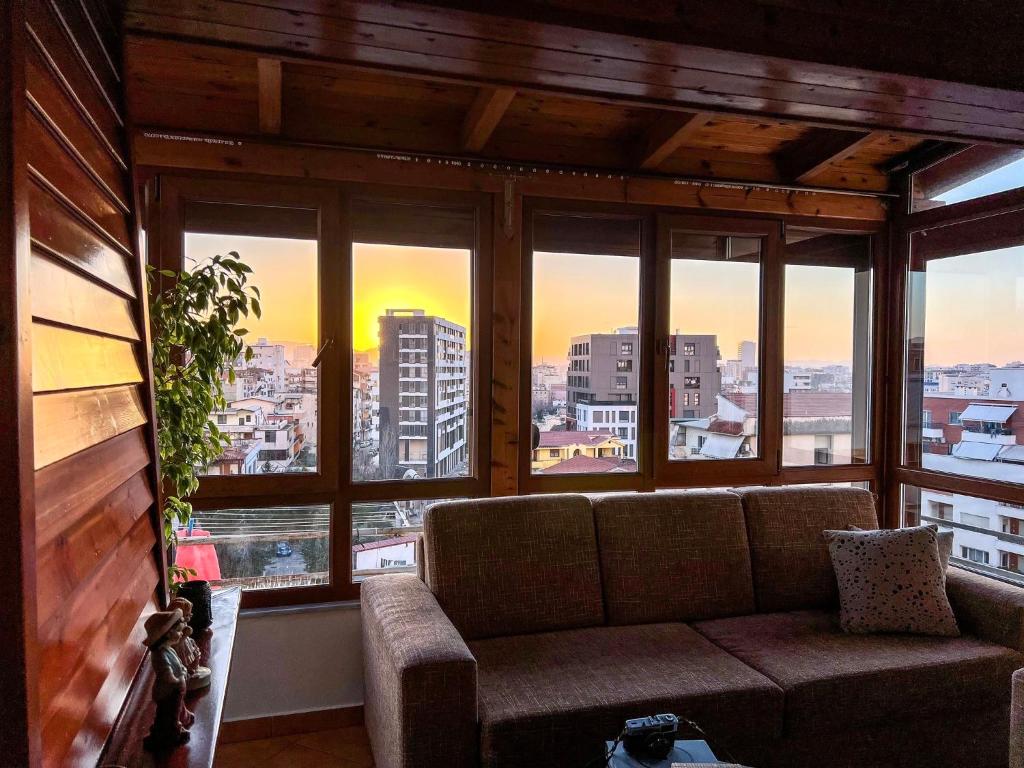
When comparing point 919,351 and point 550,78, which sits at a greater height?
point 550,78

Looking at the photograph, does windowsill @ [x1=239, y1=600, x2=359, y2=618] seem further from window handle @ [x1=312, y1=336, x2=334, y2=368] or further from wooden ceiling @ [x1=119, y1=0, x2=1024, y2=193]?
wooden ceiling @ [x1=119, y1=0, x2=1024, y2=193]

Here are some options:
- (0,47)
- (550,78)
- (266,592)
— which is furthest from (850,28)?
(266,592)

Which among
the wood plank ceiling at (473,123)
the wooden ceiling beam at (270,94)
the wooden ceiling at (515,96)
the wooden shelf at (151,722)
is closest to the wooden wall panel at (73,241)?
the wooden ceiling at (515,96)

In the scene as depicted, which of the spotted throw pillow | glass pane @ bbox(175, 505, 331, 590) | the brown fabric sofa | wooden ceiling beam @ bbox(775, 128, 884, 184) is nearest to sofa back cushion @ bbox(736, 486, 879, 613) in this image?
the brown fabric sofa

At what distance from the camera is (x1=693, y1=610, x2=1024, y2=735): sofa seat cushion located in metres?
2.08

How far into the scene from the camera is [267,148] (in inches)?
105

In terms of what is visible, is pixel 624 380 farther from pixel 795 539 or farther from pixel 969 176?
pixel 969 176

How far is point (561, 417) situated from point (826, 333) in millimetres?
1512

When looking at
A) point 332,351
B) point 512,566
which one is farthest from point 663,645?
point 332,351

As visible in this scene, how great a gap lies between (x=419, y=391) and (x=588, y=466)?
0.87 m

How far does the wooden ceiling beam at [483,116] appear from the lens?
2.45 m

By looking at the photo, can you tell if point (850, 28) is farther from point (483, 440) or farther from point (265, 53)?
point (483, 440)

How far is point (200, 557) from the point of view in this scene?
2.70m

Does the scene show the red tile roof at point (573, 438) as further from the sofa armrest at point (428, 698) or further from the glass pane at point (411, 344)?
the sofa armrest at point (428, 698)
